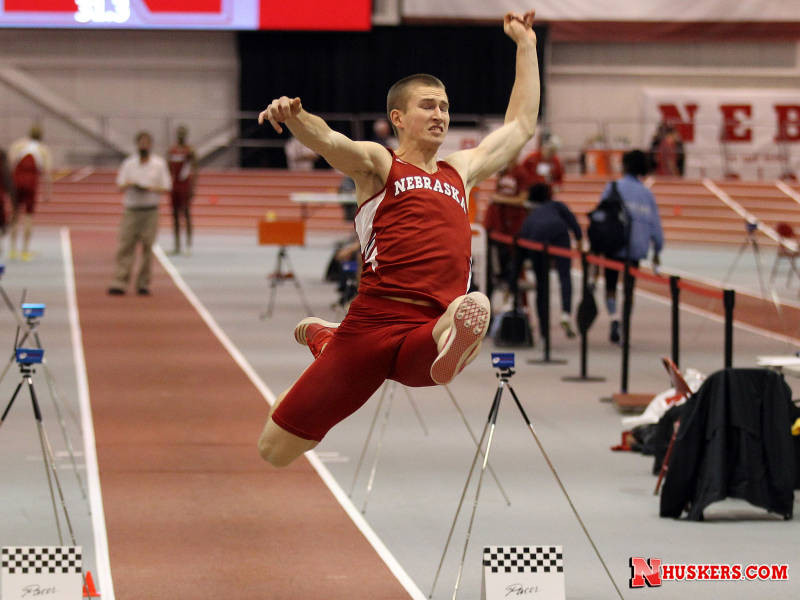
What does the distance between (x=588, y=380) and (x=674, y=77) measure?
26509mm

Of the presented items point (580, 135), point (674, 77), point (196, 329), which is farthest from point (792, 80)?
point (196, 329)

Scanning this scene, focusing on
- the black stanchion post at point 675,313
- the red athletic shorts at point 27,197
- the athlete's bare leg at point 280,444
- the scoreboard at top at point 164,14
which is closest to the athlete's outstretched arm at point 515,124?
the athlete's bare leg at point 280,444

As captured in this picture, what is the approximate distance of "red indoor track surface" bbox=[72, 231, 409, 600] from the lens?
22.0 feet

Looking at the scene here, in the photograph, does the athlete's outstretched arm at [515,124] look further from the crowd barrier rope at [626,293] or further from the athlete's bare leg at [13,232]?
the athlete's bare leg at [13,232]

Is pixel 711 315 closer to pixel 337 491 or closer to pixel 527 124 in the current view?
pixel 337 491

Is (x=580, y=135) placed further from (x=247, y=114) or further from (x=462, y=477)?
(x=462, y=477)

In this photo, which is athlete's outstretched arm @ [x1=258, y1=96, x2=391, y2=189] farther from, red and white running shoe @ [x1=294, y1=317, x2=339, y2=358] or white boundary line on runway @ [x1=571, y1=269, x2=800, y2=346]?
white boundary line on runway @ [x1=571, y1=269, x2=800, y2=346]

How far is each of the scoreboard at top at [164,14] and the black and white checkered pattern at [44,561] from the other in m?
31.0

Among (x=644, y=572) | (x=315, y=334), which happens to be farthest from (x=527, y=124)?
(x=644, y=572)

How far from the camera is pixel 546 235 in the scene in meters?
15.0

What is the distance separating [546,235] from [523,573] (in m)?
9.63

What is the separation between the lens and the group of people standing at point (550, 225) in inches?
567

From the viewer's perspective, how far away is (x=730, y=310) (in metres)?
8.85

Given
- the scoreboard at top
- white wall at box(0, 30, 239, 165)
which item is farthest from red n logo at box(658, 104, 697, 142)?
white wall at box(0, 30, 239, 165)
